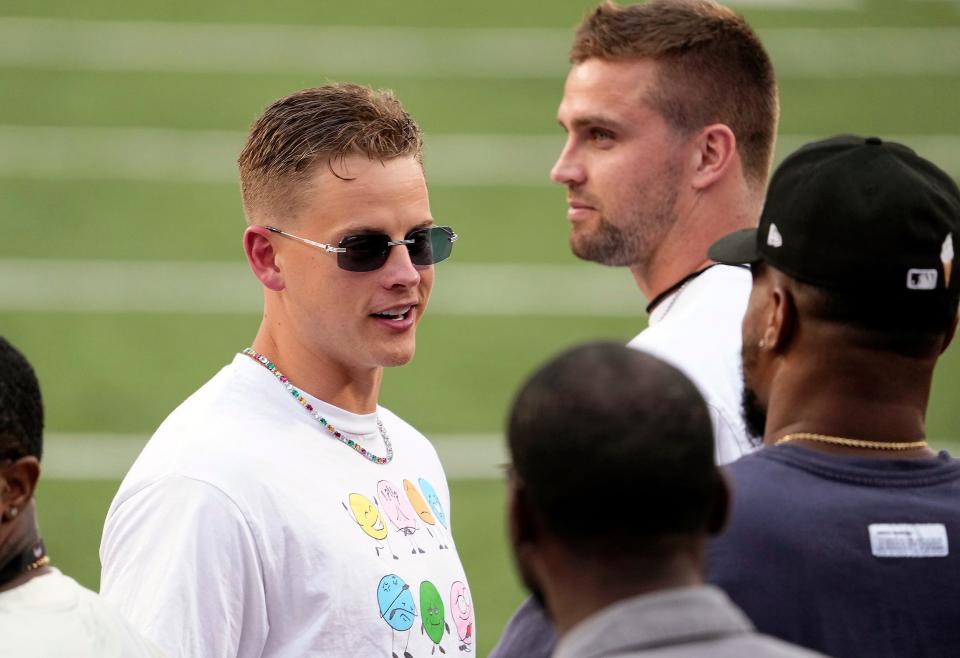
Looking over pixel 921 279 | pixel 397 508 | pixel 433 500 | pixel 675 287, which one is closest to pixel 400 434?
pixel 433 500

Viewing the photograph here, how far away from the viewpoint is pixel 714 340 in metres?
3.82

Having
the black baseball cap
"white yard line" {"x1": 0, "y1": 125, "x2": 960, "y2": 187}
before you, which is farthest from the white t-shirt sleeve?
"white yard line" {"x1": 0, "y1": 125, "x2": 960, "y2": 187}

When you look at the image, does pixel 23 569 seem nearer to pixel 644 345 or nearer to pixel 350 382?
pixel 350 382

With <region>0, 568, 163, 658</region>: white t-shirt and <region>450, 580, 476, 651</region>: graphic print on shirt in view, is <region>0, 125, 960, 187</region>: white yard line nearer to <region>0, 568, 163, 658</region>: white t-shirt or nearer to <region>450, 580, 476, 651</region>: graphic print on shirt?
<region>450, 580, 476, 651</region>: graphic print on shirt

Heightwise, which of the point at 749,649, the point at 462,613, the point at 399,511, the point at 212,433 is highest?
the point at 749,649

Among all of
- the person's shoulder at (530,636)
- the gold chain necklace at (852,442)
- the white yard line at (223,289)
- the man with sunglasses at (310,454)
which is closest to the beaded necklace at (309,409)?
the man with sunglasses at (310,454)

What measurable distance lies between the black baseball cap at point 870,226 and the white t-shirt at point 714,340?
0.84 metres

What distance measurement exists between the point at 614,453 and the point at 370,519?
1449mm

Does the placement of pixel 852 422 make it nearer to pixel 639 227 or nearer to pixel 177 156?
pixel 639 227

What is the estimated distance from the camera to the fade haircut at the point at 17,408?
250 centimetres

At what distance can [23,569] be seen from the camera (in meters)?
2.50

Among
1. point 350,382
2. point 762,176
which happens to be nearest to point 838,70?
point 762,176

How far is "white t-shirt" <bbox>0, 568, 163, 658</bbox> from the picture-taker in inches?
94.4

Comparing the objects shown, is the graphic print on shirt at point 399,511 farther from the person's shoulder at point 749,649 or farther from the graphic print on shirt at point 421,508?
the person's shoulder at point 749,649
